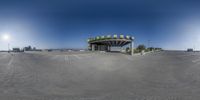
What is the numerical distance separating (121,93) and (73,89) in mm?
2115

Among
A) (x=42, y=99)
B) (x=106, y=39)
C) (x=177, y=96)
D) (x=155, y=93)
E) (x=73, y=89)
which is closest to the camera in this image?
(x=42, y=99)

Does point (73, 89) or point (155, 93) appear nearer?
point (155, 93)

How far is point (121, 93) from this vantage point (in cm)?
666

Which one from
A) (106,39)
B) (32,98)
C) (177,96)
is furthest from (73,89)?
(106,39)

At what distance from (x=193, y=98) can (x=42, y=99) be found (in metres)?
5.31

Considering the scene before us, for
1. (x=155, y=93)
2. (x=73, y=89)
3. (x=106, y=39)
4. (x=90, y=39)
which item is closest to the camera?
(x=155, y=93)

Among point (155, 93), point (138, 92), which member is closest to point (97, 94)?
point (138, 92)

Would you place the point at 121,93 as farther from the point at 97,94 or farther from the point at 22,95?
the point at 22,95

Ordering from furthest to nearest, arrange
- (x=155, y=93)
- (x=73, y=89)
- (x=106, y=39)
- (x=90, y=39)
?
(x=90, y=39)
(x=106, y=39)
(x=73, y=89)
(x=155, y=93)

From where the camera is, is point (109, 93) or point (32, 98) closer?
point (32, 98)

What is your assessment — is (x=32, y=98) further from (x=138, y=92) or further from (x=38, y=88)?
(x=138, y=92)

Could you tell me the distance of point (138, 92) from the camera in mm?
6770

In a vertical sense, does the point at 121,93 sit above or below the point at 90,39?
below

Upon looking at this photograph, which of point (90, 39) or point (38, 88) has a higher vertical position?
point (90, 39)
